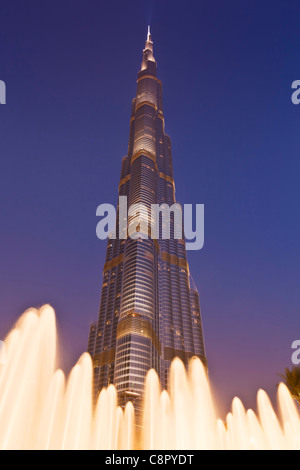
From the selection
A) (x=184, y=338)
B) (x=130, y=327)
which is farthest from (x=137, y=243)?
(x=184, y=338)

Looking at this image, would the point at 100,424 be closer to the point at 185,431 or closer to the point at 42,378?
the point at 185,431

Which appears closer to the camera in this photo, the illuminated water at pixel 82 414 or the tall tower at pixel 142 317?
the illuminated water at pixel 82 414

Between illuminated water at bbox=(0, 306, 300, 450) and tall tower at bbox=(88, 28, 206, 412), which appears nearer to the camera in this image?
illuminated water at bbox=(0, 306, 300, 450)

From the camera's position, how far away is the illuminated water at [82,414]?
96.2ft

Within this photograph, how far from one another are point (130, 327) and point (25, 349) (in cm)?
9775

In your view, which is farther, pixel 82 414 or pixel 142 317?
pixel 142 317

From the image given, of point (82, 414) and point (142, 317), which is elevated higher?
point (142, 317)

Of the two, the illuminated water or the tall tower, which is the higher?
the tall tower

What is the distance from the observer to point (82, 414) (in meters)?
35.4

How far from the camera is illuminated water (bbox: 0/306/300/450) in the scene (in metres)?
29.3

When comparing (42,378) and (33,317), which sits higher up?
(33,317)

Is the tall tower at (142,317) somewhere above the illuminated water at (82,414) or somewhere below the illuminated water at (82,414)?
above

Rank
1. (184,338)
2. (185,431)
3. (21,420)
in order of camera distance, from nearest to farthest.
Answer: (21,420) → (185,431) → (184,338)

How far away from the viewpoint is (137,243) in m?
156
